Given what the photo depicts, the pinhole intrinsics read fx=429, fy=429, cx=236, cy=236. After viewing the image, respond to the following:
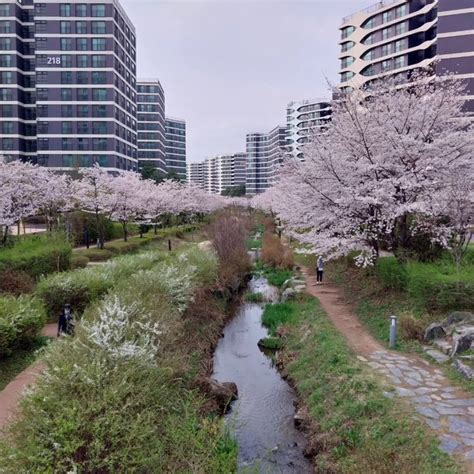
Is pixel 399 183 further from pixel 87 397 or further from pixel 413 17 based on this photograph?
pixel 413 17

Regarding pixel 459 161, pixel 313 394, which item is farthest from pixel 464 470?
Result: pixel 459 161

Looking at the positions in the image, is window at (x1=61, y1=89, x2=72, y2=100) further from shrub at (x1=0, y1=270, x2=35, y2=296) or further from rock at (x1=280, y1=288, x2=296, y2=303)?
rock at (x1=280, y1=288, x2=296, y2=303)

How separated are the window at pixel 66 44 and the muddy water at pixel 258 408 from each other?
184ft

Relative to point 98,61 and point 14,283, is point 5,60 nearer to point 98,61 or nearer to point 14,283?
point 98,61

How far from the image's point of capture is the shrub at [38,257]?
48.9ft

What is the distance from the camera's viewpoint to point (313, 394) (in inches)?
345

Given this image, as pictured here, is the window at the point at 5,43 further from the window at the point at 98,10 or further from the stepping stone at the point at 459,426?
the stepping stone at the point at 459,426

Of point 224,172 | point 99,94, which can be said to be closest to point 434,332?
point 99,94

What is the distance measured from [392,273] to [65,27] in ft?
195

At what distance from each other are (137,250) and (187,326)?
17.7 metres

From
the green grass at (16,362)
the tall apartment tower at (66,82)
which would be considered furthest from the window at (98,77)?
the green grass at (16,362)

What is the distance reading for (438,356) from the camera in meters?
8.76

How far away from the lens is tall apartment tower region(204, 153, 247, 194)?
159 meters

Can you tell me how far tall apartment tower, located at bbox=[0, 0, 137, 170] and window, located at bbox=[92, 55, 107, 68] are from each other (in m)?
0.13
